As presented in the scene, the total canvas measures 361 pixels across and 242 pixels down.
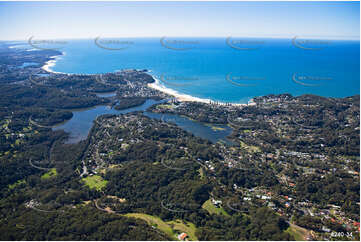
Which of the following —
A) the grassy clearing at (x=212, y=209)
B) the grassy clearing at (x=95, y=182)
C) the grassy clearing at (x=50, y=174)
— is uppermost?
the grassy clearing at (x=212, y=209)

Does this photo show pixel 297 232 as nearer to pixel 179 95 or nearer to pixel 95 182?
pixel 95 182

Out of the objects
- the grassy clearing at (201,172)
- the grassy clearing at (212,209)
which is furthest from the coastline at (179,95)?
the grassy clearing at (212,209)

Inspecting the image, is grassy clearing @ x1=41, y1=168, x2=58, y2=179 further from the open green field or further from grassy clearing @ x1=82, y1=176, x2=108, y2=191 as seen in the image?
the open green field

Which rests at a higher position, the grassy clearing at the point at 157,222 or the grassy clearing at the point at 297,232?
the grassy clearing at the point at 297,232

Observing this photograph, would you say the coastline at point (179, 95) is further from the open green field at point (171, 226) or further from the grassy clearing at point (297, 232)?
the open green field at point (171, 226)

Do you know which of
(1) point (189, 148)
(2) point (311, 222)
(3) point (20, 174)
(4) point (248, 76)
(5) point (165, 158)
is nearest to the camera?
(2) point (311, 222)

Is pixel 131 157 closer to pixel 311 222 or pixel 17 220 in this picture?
pixel 17 220

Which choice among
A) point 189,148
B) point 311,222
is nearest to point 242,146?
point 189,148
